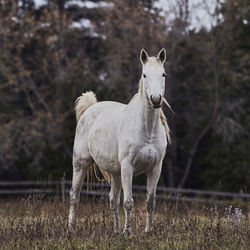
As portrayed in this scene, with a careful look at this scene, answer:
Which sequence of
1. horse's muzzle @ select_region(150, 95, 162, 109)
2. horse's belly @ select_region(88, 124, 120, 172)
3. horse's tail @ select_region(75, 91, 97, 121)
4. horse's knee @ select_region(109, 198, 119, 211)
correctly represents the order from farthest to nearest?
horse's tail @ select_region(75, 91, 97, 121) < horse's knee @ select_region(109, 198, 119, 211) < horse's belly @ select_region(88, 124, 120, 172) < horse's muzzle @ select_region(150, 95, 162, 109)

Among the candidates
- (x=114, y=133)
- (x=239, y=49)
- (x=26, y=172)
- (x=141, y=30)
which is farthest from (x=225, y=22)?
(x=114, y=133)

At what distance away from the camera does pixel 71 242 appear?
5168 millimetres

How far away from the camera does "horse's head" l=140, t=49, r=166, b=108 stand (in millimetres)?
5445

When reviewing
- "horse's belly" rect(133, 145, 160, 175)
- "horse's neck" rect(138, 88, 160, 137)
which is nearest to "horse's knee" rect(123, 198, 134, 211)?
"horse's belly" rect(133, 145, 160, 175)

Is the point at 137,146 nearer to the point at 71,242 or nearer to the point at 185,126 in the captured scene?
the point at 71,242

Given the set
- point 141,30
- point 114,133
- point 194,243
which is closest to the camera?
point 194,243

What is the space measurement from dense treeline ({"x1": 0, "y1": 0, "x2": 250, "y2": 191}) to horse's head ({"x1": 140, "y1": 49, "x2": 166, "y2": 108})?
11.1 meters

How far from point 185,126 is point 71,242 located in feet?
45.3

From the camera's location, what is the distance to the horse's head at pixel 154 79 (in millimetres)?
5445

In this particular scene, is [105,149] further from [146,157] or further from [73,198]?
[73,198]

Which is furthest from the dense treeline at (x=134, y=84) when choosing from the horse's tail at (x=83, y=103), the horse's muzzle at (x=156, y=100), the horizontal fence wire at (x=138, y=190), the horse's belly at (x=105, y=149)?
the horse's muzzle at (x=156, y=100)

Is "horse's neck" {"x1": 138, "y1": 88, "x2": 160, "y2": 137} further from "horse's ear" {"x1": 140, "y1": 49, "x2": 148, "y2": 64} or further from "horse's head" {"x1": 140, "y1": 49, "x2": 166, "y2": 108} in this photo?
"horse's ear" {"x1": 140, "y1": 49, "x2": 148, "y2": 64}

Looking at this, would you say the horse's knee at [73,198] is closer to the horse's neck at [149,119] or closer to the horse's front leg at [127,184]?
the horse's front leg at [127,184]

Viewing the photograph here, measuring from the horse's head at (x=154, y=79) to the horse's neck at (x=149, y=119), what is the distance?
20 centimetres
